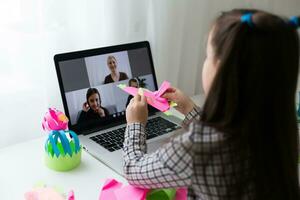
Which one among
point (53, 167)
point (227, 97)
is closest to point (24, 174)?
point (53, 167)

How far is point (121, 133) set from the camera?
1.05 metres

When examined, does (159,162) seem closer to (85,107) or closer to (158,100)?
(158,100)

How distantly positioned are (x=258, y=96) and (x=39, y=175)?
539mm

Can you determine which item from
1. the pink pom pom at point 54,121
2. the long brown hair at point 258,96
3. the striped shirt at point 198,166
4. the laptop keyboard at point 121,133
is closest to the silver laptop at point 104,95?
the laptop keyboard at point 121,133

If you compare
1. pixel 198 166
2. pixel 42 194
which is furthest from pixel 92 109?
pixel 198 166

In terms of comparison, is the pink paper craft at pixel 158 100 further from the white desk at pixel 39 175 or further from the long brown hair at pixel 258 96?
the long brown hair at pixel 258 96

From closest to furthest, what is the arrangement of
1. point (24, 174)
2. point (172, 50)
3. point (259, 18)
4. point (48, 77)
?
point (259, 18)
point (24, 174)
point (48, 77)
point (172, 50)

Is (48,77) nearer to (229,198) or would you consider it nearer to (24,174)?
(24,174)

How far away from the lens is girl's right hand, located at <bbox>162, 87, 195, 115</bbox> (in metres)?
0.96

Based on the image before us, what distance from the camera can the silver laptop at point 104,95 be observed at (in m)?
1.00

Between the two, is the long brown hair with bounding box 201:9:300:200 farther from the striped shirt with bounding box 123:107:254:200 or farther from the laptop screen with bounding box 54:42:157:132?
the laptop screen with bounding box 54:42:157:132

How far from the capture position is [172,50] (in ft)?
4.40

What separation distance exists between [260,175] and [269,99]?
0.13 metres

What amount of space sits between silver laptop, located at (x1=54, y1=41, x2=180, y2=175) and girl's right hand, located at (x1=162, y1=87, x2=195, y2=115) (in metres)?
0.12
